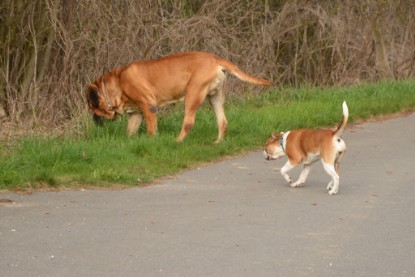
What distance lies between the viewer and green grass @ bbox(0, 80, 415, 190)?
37.1 feet

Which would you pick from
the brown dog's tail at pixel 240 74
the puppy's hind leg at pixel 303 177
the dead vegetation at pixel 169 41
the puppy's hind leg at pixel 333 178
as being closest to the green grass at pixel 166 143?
the brown dog's tail at pixel 240 74

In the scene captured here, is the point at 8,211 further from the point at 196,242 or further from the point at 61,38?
the point at 61,38

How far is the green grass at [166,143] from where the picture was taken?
1131cm

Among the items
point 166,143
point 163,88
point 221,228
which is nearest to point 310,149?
point 221,228

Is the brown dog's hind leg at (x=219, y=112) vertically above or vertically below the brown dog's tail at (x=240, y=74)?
below

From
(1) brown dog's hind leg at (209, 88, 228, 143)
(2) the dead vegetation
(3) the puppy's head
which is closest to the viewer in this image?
(3) the puppy's head

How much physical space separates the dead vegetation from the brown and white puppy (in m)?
4.35

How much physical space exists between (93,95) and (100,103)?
0.25 m

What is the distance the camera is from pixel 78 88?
55.4 feet

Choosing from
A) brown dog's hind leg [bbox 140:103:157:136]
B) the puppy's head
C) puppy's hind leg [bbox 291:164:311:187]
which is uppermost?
the puppy's head

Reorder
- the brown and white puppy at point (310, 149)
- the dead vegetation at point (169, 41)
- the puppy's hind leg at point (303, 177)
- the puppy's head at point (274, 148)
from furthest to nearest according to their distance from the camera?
the dead vegetation at point (169, 41)
the puppy's head at point (274, 148)
the puppy's hind leg at point (303, 177)
the brown and white puppy at point (310, 149)

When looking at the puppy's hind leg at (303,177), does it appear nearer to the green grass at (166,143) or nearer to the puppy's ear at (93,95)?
the green grass at (166,143)

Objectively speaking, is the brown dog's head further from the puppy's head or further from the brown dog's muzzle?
the puppy's head

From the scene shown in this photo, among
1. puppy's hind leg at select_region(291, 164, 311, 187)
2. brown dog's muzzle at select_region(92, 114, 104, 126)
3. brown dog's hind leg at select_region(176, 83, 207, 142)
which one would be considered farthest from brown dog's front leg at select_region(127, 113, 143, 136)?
puppy's hind leg at select_region(291, 164, 311, 187)
